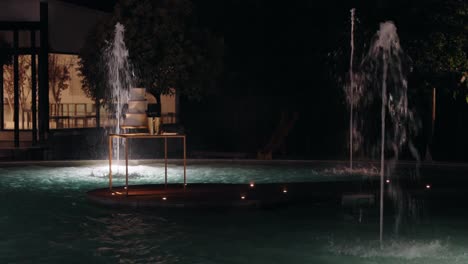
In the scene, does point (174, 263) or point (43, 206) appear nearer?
point (174, 263)

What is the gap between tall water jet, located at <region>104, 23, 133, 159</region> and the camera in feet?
105

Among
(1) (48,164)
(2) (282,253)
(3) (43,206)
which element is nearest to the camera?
(2) (282,253)

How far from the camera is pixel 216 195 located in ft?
56.7

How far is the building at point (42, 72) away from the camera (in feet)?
106

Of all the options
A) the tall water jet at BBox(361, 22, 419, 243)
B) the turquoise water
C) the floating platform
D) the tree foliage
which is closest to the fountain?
the tall water jet at BBox(361, 22, 419, 243)

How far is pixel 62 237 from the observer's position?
43.7 feet

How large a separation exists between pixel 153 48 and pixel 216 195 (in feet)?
52.3

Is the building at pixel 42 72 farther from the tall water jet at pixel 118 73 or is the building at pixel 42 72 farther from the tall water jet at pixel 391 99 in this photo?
the tall water jet at pixel 391 99

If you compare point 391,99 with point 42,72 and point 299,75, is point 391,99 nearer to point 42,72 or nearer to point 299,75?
point 299,75

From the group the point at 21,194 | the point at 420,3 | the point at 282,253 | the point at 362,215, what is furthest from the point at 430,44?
the point at 282,253

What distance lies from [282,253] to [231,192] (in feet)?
19.2

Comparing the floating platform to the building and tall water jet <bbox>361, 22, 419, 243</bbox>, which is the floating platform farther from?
the building

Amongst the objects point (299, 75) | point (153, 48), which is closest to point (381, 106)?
point (299, 75)

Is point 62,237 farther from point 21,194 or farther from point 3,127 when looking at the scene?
point 3,127
